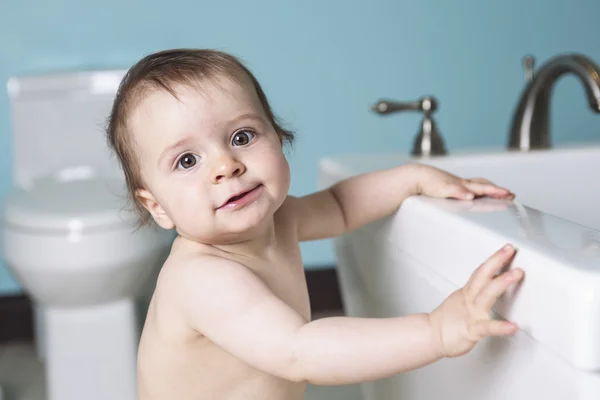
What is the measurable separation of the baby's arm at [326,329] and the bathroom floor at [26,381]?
3.19 feet

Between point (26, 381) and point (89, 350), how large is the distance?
12.9 inches

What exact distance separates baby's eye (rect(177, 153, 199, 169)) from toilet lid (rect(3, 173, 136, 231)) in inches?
21.0

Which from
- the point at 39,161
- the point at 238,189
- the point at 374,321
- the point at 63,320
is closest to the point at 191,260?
the point at 238,189

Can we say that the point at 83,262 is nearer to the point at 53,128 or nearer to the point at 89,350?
the point at 89,350

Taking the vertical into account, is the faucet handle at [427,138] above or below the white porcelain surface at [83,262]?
above

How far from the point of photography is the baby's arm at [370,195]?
0.89 m

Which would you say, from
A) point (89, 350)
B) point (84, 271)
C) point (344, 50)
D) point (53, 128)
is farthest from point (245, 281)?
point (344, 50)

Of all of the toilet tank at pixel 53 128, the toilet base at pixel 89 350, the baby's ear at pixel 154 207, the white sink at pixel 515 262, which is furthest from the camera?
the toilet tank at pixel 53 128

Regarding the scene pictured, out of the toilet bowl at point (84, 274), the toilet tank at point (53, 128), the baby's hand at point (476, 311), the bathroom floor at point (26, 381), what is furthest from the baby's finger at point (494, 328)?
the toilet tank at point (53, 128)

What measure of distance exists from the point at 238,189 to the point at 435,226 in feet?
0.67

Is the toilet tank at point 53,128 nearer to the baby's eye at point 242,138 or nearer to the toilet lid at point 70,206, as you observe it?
the toilet lid at point 70,206

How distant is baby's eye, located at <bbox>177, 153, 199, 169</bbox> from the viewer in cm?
75

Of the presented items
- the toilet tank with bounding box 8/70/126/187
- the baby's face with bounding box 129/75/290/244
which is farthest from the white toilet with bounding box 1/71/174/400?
the baby's face with bounding box 129/75/290/244

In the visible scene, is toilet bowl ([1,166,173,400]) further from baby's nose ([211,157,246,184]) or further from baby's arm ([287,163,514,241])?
baby's nose ([211,157,246,184])
